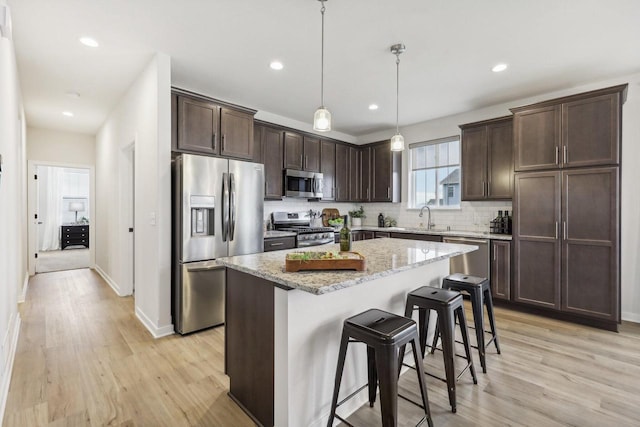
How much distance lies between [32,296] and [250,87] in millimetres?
4176

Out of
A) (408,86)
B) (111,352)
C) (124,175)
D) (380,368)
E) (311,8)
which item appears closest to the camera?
(380,368)

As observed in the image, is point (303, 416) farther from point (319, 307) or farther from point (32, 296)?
point (32, 296)

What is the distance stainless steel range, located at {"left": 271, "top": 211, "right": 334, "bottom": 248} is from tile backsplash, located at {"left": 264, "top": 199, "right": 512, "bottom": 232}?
11 centimetres

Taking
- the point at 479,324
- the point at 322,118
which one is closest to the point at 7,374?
the point at 322,118

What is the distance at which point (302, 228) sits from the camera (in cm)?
473

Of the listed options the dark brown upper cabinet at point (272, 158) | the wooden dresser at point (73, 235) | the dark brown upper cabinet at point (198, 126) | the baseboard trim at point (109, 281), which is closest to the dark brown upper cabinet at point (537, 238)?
the dark brown upper cabinet at point (272, 158)

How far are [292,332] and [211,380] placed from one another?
3.62 ft

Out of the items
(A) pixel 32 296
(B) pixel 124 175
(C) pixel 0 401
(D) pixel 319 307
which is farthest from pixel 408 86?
(A) pixel 32 296

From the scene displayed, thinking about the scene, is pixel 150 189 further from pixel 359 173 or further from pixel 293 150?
pixel 359 173

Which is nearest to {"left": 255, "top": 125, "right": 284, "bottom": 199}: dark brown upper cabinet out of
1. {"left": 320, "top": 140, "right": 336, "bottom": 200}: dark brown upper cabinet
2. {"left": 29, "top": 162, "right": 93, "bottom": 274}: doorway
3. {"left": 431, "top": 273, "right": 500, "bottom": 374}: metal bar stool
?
{"left": 320, "top": 140, "right": 336, "bottom": 200}: dark brown upper cabinet

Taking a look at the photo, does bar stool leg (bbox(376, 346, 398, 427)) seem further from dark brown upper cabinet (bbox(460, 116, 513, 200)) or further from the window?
the window

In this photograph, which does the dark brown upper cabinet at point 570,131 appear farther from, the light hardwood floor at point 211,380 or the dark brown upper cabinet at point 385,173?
the dark brown upper cabinet at point 385,173

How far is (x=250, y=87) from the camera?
3801mm

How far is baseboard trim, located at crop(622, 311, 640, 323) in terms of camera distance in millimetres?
3410
